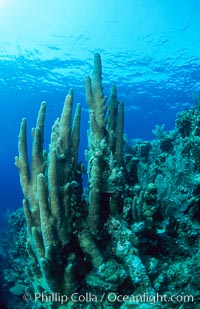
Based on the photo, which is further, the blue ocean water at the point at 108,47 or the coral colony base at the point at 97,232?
the blue ocean water at the point at 108,47

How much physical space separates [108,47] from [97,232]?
61.2 ft

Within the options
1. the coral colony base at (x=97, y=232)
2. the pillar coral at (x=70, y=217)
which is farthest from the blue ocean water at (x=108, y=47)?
the pillar coral at (x=70, y=217)

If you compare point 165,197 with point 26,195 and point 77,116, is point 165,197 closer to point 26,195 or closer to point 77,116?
point 77,116

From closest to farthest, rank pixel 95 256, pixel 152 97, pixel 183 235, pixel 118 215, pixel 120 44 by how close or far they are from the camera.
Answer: pixel 95 256 < pixel 118 215 < pixel 183 235 < pixel 120 44 < pixel 152 97

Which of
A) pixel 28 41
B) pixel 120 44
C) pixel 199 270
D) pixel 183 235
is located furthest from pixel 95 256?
pixel 28 41

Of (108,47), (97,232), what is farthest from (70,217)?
(108,47)

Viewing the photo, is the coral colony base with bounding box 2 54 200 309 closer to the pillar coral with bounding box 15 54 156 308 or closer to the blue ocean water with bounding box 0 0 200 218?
the pillar coral with bounding box 15 54 156 308

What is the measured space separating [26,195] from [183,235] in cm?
265

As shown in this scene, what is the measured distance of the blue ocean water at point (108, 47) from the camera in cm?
1736

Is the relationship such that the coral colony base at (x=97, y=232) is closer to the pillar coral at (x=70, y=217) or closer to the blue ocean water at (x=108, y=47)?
the pillar coral at (x=70, y=217)

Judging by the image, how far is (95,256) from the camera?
12.0 feet

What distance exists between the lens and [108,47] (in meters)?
20.4

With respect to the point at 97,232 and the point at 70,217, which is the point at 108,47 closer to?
the point at 97,232

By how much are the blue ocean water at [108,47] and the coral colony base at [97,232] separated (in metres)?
14.5
